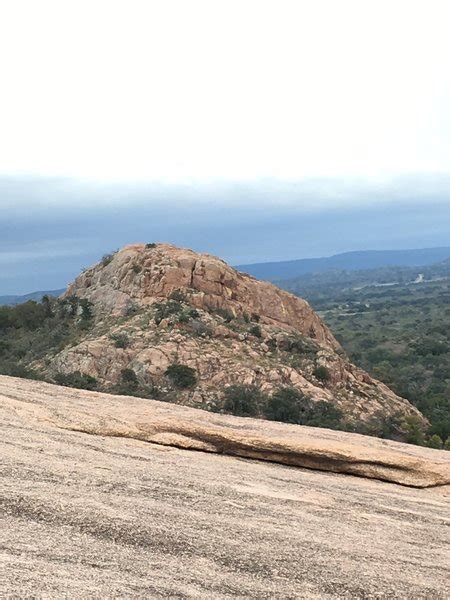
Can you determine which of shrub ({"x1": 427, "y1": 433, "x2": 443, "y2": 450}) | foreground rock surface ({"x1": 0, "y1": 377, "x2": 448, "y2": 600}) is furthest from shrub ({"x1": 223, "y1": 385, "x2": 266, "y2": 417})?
foreground rock surface ({"x1": 0, "y1": 377, "x2": 448, "y2": 600})

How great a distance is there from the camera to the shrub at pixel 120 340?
52.2 m

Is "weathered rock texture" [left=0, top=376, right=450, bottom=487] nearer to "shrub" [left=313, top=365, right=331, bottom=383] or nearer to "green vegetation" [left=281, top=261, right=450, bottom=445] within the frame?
"green vegetation" [left=281, top=261, right=450, bottom=445]

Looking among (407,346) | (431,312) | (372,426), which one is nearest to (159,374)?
(372,426)

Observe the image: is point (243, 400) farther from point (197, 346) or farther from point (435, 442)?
point (435, 442)

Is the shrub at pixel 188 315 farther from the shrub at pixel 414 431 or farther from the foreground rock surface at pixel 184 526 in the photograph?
the foreground rock surface at pixel 184 526

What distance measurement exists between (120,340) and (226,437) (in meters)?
34.1

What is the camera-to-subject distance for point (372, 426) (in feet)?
155

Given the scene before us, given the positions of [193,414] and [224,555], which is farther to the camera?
[193,414]

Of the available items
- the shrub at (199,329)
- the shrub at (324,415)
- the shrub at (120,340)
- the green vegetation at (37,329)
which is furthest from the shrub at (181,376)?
the green vegetation at (37,329)

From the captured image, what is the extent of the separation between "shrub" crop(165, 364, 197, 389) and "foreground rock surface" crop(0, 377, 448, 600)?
29.9m

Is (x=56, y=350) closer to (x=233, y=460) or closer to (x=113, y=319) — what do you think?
(x=113, y=319)

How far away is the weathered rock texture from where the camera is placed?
1881 cm

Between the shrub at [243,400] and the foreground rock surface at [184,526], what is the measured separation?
27.2 metres

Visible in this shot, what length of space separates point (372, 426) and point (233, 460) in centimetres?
3080
